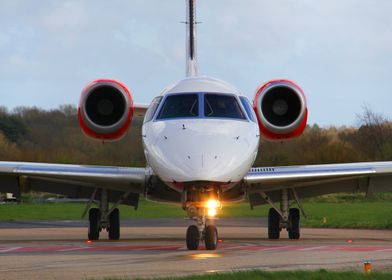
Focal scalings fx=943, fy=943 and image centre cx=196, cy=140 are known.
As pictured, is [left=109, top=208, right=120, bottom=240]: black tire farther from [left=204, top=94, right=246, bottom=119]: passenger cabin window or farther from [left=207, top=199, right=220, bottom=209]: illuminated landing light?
[left=207, top=199, right=220, bottom=209]: illuminated landing light

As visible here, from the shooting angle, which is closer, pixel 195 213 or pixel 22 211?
pixel 195 213

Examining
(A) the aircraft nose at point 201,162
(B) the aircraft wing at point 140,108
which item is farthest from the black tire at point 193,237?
(B) the aircraft wing at point 140,108

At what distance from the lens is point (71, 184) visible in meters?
21.7

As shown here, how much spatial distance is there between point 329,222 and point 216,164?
1612 cm

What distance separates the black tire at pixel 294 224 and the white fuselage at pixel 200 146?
4424mm

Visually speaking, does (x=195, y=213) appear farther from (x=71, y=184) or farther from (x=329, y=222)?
(x=329, y=222)

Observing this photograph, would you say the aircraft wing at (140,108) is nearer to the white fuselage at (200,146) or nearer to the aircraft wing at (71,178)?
the aircraft wing at (71,178)

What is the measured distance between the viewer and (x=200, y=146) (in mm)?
15883

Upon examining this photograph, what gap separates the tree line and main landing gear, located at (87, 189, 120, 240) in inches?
336

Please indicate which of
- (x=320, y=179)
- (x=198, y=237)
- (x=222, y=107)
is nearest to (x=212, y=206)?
(x=198, y=237)

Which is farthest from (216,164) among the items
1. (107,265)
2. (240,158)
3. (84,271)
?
(84,271)

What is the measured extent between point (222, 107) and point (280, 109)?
10.9ft

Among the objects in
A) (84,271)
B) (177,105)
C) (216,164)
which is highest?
(177,105)

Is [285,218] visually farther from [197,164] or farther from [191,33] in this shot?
[197,164]
